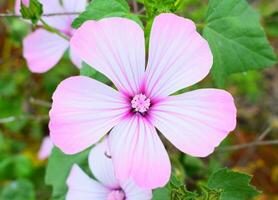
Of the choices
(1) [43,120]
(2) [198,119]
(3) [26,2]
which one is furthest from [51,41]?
(1) [43,120]

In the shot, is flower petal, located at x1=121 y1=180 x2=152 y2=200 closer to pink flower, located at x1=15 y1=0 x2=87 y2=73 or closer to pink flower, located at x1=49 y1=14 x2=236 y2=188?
pink flower, located at x1=49 y1=14 x2=236 y2=188

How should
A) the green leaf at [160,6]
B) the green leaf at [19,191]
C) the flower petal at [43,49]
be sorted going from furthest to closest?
1. the green leaf at [19,191]
2. the flower petal at [43,49]
3. the green leaf at [160,6]

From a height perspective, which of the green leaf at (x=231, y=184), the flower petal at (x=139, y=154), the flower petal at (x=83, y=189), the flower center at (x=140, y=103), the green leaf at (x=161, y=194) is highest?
the flower center at (x=140, y=103)

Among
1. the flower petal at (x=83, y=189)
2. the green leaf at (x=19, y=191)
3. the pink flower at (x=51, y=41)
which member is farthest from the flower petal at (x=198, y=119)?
the green leaf at (x=19, y=191)

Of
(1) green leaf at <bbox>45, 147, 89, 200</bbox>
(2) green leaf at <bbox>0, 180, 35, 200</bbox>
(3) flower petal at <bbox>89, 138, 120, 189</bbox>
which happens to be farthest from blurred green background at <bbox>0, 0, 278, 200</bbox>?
(3) flower petal at <bbox>89, 138, 120, 189</bbox>

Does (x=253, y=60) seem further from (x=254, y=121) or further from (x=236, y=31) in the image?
(x=254, y=121)

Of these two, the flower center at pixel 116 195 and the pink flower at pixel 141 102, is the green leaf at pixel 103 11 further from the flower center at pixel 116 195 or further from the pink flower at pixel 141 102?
the flower center at pixel 116 195

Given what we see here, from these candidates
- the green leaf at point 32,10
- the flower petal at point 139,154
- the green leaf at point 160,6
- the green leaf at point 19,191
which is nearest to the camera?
the flower petal at point 139,154

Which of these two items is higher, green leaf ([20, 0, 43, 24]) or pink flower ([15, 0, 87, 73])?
green leaf ([20, 0, 43, 24])
